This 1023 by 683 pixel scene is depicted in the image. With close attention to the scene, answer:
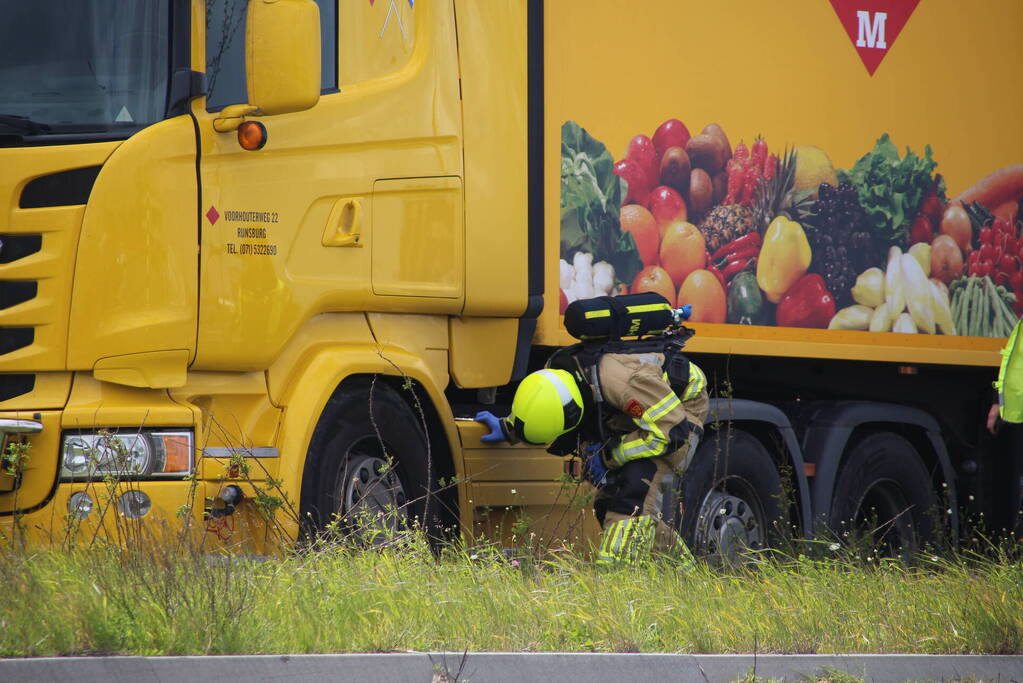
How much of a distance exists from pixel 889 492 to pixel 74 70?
5364mm

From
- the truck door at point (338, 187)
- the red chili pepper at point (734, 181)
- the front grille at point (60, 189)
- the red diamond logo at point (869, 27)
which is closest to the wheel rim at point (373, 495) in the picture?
the truck door at point (338, 187)

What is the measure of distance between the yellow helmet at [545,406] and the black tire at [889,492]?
248 cm

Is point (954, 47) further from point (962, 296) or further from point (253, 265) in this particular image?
point (253, 265)

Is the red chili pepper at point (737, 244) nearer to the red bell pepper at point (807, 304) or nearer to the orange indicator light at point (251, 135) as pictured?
the red bell pepper at point (807, 304)

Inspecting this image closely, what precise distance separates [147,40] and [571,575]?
249 cm

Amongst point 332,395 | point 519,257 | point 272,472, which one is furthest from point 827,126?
point 272,472

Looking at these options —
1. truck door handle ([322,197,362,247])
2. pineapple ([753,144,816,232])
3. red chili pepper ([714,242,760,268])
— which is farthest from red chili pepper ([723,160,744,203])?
truck door handle ([322,197,362,247])

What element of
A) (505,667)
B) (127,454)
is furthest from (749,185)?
(505,667)

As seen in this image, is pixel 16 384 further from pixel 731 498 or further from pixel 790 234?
pixel 790 234

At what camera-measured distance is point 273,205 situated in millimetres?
5785

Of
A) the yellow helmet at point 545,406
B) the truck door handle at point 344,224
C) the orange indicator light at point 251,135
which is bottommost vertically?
the yellow helmet at point 545,406

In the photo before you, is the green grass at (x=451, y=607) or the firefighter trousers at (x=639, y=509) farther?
the firefighter trousers at (x=639, y=509)

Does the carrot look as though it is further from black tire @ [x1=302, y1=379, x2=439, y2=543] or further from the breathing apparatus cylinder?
black tire @ [x1=302, y1=379, x2=439, y2=543]

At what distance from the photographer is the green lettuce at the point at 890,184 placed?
8.19 metres
